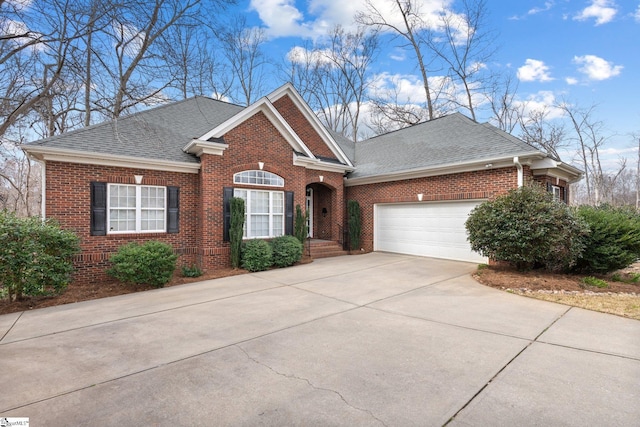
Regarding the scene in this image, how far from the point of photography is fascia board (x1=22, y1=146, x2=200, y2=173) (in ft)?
26.7

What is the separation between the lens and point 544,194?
324 inches

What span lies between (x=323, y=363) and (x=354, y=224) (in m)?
10.6

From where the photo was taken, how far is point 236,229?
10.1m

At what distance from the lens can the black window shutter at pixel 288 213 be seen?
11648mm

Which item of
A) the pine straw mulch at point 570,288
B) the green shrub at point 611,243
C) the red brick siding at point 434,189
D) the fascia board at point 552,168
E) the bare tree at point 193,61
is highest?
the bare tree at point 193,61

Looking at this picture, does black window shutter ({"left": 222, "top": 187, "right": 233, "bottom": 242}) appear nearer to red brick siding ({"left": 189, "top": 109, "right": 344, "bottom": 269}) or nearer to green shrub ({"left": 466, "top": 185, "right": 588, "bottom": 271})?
red brick siding ({"left": 189, "top": 109, "right": 344, "bottom": 269})

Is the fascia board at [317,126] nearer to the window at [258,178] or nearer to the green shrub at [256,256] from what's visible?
the window at [258,178]

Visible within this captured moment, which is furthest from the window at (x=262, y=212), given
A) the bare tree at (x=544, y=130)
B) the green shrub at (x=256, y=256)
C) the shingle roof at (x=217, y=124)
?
the bare tree at (x=544, y=130)

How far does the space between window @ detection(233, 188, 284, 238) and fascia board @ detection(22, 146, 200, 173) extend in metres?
1.86

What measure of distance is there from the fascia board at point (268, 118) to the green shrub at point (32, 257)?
4583 millimetres

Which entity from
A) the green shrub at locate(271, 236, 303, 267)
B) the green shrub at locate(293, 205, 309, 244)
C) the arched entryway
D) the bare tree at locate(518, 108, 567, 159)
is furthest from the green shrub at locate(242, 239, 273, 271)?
the bare tree at locate(518, 108, 567, 159)

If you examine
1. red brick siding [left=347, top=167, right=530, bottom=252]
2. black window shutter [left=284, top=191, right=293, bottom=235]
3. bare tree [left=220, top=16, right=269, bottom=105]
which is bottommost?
black window shutter [left=284, top=191, right=293, bottom=235]

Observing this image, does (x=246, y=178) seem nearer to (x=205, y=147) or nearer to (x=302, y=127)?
(x=205, y=147)

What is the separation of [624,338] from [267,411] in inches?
193
